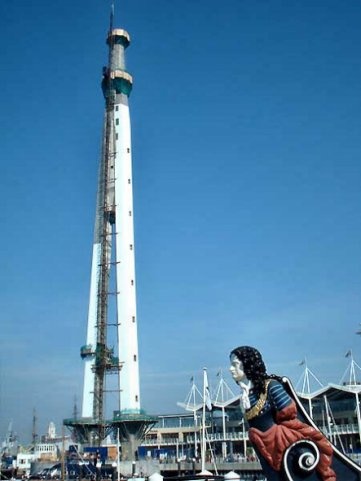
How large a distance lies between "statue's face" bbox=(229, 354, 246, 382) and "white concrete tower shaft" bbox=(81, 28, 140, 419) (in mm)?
49243

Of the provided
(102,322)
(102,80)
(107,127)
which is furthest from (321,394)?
(102,80)

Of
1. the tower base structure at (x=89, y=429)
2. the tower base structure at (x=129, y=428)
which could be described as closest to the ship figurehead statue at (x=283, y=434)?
the tower base structure at (x=129, y=428)

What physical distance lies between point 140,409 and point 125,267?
14868 millimetres

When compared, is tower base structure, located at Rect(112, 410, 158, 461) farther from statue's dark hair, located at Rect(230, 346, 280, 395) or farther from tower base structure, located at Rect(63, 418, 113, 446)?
statue's dark hair, located at Rect(230, 346, 280, 395)

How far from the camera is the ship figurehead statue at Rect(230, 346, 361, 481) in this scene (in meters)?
7.88

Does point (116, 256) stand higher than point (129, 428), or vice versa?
point (116, 256)

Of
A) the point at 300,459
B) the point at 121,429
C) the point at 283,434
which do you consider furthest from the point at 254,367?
the point at 121,429

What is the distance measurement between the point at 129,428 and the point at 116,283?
14993 mm

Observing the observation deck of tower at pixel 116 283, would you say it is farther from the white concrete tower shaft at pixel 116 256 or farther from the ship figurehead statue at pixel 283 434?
the ship figurehead statue at pixel 283 434

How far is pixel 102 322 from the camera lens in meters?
58.2

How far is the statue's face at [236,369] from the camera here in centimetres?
848

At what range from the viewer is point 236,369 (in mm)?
8531

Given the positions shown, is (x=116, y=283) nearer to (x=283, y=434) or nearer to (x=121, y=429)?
(x=121, y=429)

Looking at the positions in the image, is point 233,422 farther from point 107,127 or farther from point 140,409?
point 107,127
